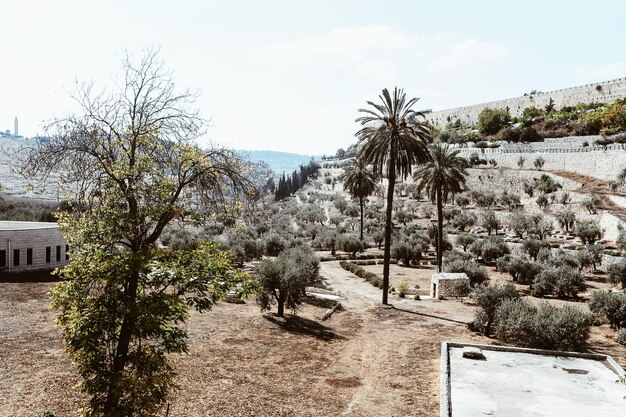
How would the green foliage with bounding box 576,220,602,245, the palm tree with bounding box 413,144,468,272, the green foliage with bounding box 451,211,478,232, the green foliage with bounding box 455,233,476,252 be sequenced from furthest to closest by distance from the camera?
1. the green foliage with bounding box 451,211,478,232
2. the green foliage with bounding box 455,233,476,252
3. the green foliage with bounding box 576,220,602,245
4. the palm tree with bounding box 413,144,468,272

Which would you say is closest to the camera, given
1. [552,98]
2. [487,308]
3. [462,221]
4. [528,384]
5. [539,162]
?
[528,384]

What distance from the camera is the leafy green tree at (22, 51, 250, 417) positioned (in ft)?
34.0

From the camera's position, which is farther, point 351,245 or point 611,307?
point 351,245

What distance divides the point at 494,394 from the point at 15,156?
15.8 m

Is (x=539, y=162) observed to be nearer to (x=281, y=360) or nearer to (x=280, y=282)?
(x=280, y=282)

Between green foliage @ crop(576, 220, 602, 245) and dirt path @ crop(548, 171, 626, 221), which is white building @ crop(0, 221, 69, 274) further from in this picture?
dirt path @ crop(548, 171, 626, 221)

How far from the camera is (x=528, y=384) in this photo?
16.5 metres

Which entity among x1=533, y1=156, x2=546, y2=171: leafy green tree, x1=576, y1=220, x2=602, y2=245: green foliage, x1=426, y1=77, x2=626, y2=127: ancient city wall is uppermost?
x1=426, y1=77, x2=626, y2=127: ancient city wall

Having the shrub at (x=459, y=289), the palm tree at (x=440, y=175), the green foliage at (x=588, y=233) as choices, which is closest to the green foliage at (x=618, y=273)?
the shrub at (x=459, y=289)

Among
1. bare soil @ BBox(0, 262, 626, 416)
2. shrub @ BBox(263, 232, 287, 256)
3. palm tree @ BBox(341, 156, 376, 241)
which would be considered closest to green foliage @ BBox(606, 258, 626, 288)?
bare soil @ BBox(0, 262, 626, 416)

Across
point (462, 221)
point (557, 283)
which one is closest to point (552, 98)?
point (462, 221)

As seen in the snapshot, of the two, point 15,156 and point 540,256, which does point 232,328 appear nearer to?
point 15,156

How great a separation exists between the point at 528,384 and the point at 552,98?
148 meters

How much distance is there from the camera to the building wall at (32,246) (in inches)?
1507
